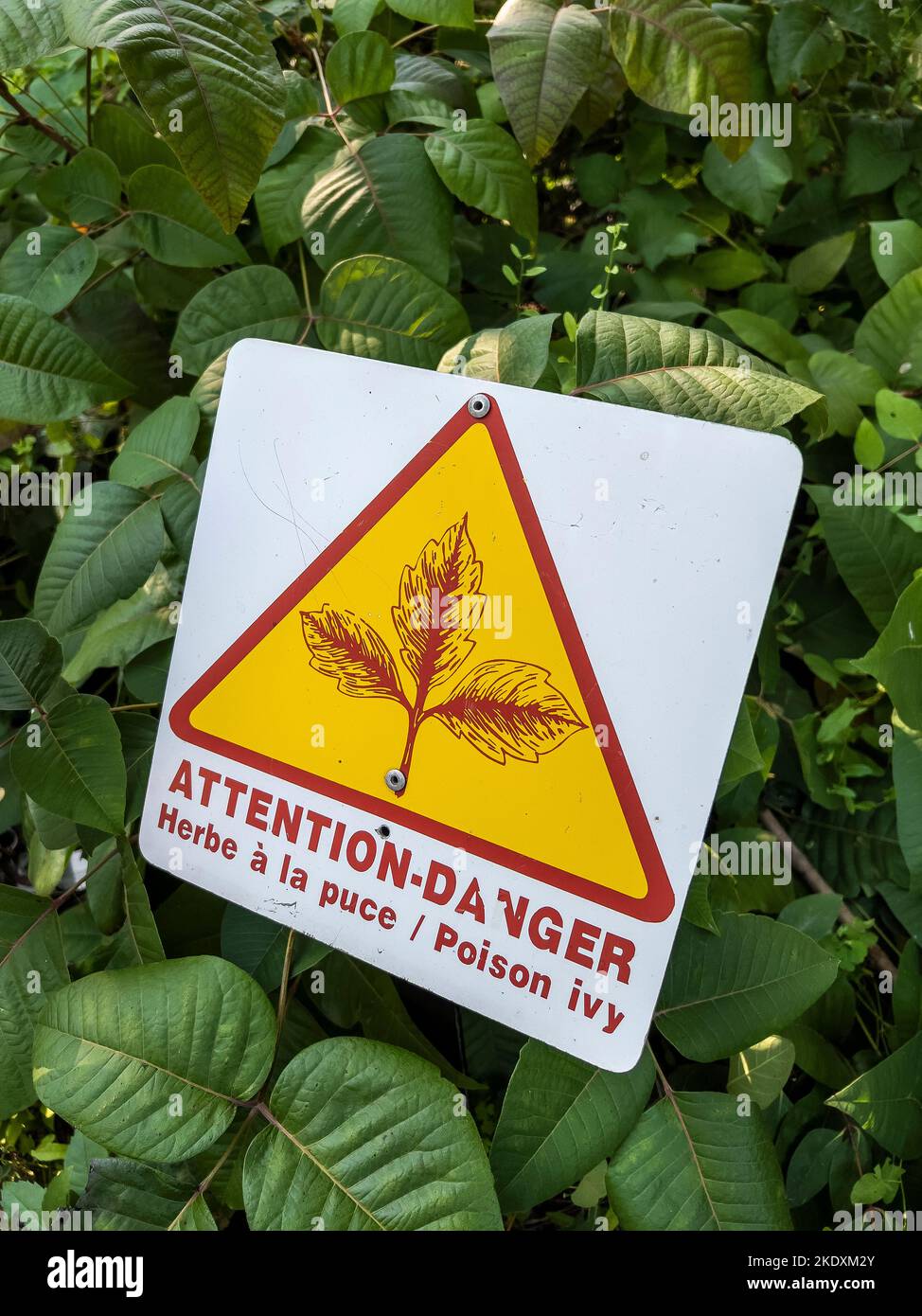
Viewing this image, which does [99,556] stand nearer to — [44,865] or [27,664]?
[27,664]

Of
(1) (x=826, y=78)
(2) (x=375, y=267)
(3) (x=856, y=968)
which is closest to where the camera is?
(2) (x=375, y=267)

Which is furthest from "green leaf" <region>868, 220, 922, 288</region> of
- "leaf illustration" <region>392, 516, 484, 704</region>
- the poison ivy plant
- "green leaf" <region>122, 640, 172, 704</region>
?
"green leaf" <region>122, 640, 172, 704</region>

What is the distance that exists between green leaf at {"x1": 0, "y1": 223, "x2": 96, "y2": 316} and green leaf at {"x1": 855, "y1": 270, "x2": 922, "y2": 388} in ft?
3.16

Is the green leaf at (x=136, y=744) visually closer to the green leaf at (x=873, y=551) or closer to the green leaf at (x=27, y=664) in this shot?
the green leaf at (x=27, y=664)

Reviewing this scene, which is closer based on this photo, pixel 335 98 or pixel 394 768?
pixel 394 768

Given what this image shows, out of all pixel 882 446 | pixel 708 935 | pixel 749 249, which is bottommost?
pixel 708 935

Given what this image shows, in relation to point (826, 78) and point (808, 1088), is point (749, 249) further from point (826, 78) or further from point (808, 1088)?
point (808, 1088)

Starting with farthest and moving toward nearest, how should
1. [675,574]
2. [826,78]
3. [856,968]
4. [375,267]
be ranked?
[826,78] < [856,968] < [375,267] < [675,574]

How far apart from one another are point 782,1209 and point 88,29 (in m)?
1.13

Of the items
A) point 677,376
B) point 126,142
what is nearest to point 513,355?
point 677,376

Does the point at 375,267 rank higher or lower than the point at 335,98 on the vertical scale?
lower

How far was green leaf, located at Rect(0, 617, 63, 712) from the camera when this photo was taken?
0.91m
